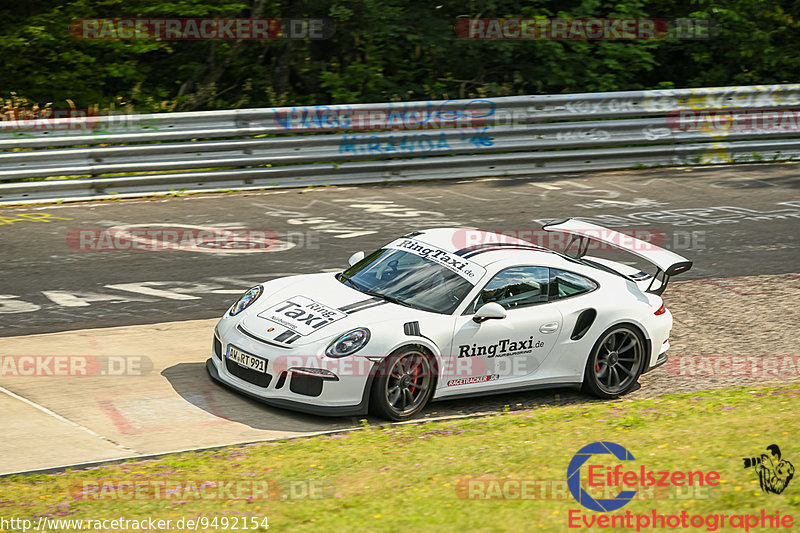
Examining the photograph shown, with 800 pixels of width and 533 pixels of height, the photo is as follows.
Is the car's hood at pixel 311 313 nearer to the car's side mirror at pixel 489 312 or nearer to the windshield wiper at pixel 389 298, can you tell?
the windshield wiper at pixel 389 298

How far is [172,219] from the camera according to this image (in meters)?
13.9

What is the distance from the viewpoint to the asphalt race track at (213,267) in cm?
778

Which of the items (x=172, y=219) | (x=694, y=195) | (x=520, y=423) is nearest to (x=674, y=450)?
(x=520, y=423)

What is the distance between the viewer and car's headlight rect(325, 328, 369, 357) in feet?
25.8

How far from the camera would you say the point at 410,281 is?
8812mm

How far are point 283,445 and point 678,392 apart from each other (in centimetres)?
394

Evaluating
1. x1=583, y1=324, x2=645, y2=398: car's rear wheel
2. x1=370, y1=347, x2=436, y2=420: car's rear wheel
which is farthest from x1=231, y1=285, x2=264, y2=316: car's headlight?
x1=583, y1=324, x2=645, y2=398: car's rear wheel

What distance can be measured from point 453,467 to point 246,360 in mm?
2355

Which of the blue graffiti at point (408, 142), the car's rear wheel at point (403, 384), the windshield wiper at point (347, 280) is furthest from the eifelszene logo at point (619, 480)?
the blue graffiti at point (408, 142)

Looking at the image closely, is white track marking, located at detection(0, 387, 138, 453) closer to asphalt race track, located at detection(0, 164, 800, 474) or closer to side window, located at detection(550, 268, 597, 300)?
asphalt race track, located at detection(0, 164, 800, 474)

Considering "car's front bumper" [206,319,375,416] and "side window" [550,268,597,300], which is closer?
"car's front bumper" [206,319,375,416]

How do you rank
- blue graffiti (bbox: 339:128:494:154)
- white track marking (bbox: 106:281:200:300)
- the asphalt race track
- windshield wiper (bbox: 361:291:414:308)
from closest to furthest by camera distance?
the asphalt race track < windshield wiper (bbox: 361:291:414:308) < white track marking (bbox: 106:281:200:300) < blue graffiti (bbox: 339:128:494:154)

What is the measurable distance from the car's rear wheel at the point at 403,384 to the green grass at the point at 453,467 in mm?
238

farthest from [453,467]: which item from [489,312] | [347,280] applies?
[347,280]
